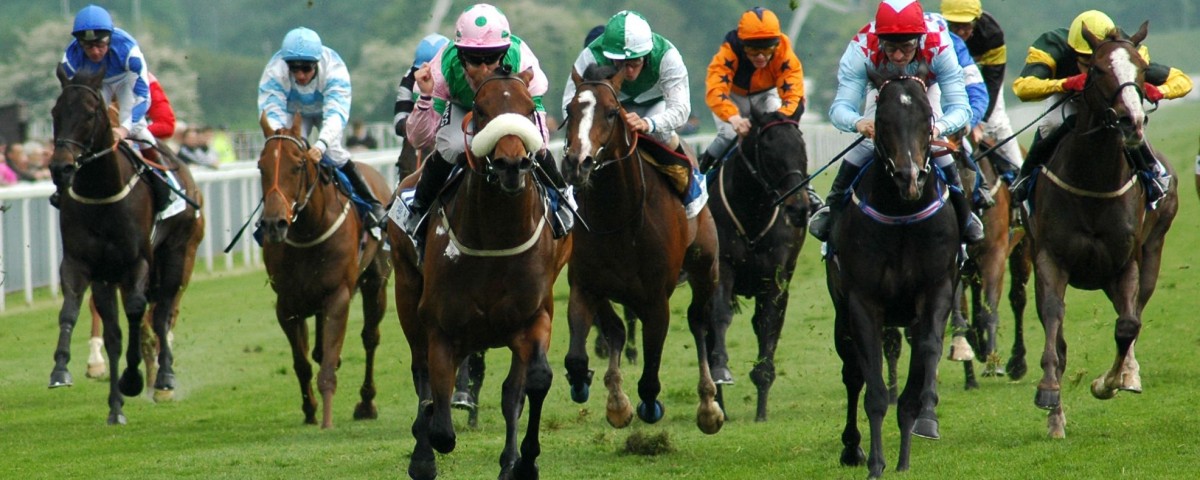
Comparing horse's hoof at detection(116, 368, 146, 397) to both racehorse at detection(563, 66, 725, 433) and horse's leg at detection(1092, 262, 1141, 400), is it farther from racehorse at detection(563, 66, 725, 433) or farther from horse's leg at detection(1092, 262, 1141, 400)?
horse's leg at detection(1092, 262, 1141, 400)

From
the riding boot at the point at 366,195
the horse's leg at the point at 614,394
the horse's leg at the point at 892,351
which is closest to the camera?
the horse's leg at the point at 614,394

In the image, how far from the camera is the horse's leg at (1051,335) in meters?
8.10

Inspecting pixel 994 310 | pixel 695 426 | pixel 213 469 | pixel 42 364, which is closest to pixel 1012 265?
pixel 994 310

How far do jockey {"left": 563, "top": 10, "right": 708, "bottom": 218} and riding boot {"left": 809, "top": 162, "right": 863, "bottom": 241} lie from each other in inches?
31.0

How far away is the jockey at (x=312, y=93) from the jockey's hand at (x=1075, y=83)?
405 cm

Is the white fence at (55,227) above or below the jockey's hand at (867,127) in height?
below

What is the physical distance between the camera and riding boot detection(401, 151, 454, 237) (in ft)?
24.2

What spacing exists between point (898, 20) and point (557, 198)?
1651mm

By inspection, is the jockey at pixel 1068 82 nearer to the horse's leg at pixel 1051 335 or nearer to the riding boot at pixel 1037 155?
the riding boot at pixel 1037 155

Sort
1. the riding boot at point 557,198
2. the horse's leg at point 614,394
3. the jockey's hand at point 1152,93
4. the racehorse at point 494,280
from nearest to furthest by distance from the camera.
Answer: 1. the racehorse at point 494,280
2. the riding boot at point 557,198
3. the jockey's hand at point 1152,93
4. the horse's leg at point 614,394

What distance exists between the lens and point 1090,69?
8133mm

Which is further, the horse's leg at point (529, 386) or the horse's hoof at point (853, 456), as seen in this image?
the horse's hoof at point (853, 456)

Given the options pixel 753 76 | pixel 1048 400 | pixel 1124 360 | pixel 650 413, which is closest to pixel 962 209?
pixel 1048 400

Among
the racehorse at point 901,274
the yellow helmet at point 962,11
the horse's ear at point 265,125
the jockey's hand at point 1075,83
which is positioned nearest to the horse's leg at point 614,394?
the racehorse at point 901,274
